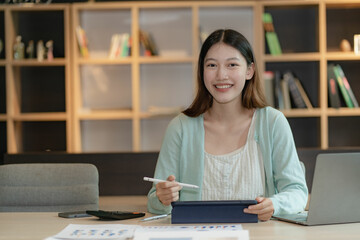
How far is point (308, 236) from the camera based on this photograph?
1565 millimetres

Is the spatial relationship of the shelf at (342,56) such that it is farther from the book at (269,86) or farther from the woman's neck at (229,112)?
the woman's neck at (229,112)

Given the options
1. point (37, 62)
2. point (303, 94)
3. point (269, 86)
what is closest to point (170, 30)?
point (269, 86)

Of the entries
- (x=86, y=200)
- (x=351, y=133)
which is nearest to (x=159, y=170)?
(x=86, y=200)

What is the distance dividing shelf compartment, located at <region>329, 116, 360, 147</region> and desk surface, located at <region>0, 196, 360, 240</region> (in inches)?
110

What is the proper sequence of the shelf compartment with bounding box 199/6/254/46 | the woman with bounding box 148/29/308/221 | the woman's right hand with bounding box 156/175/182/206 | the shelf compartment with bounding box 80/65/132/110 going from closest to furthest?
the woman's right hand with bounding box 156/175/182/206 < the woman with bounding box 148/29/308/221 < the shelf compartment with bounding box 199/6/254/46 < the shelf compartment with bounding box 80/65/132/110

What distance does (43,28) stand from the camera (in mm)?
4645

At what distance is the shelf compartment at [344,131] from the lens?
14.6ft

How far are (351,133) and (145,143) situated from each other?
1659 millimetres

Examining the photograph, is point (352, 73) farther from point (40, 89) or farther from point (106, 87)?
point (40, 89)

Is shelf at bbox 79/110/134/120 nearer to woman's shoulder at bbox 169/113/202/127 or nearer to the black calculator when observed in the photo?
woman's shoulder at bbox 169/113/202/127

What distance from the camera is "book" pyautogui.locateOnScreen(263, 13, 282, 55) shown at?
4.18 m

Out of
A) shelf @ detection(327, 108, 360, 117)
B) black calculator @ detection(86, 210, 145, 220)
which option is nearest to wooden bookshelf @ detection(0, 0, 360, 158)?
shelf @ detection(327, 108, 360, 117)

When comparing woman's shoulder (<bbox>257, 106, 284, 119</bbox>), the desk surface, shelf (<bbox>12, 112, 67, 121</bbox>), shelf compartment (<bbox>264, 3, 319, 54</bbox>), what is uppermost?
shelf compartment (<bbox>264, 3, 319, 54</bbox>)

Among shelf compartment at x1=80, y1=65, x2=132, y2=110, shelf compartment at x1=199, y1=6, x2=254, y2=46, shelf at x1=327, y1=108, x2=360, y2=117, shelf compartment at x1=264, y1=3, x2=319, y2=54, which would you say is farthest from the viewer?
shelf compartment at x1=80, y1=65, x2=132, y2=110
